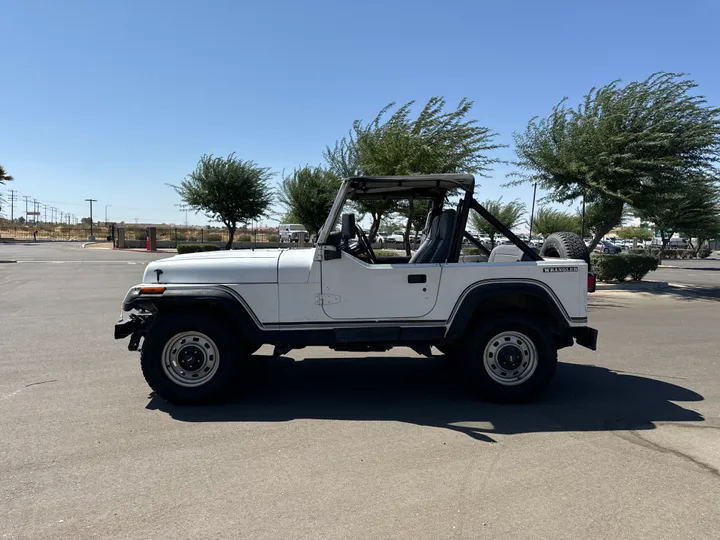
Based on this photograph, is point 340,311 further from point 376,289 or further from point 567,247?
point 567,247

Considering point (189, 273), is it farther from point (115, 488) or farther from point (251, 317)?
point (115, 488)

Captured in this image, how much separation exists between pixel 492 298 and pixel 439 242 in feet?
2.76

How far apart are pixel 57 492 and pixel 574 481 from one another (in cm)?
346

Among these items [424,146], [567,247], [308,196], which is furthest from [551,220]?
[567,247]

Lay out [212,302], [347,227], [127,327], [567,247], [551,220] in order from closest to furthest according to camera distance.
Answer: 1. [212,302]
2. [347,227]
3. [127,327]
4. [567,247]
5. [551,220]

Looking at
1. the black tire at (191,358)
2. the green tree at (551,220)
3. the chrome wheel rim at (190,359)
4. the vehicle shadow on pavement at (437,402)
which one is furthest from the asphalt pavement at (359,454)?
the green tree at (551,220)

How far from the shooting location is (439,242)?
222 inches

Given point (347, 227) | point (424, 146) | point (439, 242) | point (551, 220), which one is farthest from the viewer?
point (551, 220)

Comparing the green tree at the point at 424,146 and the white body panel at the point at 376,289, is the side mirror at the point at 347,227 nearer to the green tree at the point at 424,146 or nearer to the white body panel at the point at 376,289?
the white body panel at the point at 376,289

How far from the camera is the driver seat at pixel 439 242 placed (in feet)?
18.2

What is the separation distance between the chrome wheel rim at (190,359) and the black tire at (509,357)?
8.05 ft

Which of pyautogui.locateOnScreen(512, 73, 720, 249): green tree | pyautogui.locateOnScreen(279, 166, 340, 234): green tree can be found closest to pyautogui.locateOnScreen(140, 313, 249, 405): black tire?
pyautogui.locateOnScreen(512, 73, 720, 249): green tree

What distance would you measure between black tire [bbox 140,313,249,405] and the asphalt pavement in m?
0.18

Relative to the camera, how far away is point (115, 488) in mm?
3549
